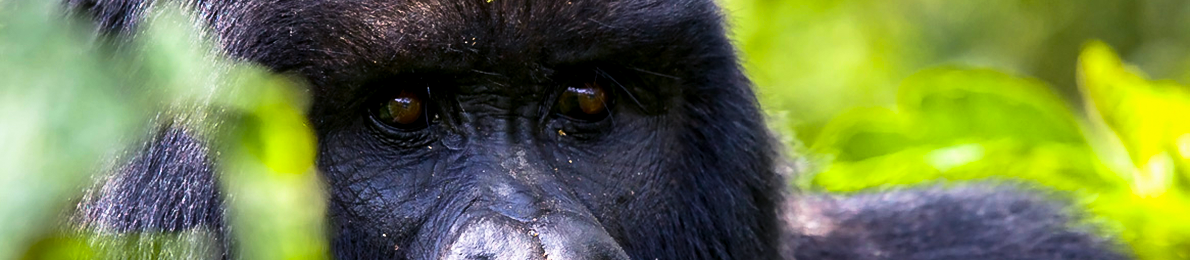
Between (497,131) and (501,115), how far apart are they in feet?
0.11

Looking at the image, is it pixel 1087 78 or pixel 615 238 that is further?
pixel 1087 78

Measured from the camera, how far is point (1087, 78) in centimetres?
327

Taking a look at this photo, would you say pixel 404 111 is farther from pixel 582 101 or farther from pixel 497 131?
pixel 582 101

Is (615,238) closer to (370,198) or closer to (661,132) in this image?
(661,132)

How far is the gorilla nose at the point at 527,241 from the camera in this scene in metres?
2.26

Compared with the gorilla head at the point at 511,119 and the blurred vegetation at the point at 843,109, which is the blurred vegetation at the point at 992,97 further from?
the gorilla head at the point at 511,119

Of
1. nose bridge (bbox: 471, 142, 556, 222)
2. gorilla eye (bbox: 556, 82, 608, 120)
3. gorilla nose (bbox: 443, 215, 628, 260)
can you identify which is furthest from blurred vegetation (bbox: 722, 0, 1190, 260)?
gorilla nose (bbox: 443, 215, 628, 260)

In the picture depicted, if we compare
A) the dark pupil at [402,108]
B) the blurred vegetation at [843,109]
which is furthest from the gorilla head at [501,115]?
the blurred vegetation at [843,109]

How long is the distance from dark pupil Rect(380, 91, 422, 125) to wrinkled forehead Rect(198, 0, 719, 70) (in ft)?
0.31

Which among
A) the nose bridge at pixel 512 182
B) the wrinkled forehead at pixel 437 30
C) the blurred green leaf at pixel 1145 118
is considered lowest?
the nose bridge at pixel 512 182

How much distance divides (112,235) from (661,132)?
112 cm

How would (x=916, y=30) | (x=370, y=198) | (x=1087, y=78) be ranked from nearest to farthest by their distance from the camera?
(x=370, y=198) < (x=1087, y=78) < (x=916, y=30)

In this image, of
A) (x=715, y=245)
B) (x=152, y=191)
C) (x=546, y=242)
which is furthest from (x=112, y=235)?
(x=715, y=245)

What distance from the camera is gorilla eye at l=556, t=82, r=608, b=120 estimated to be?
268 centimetres
